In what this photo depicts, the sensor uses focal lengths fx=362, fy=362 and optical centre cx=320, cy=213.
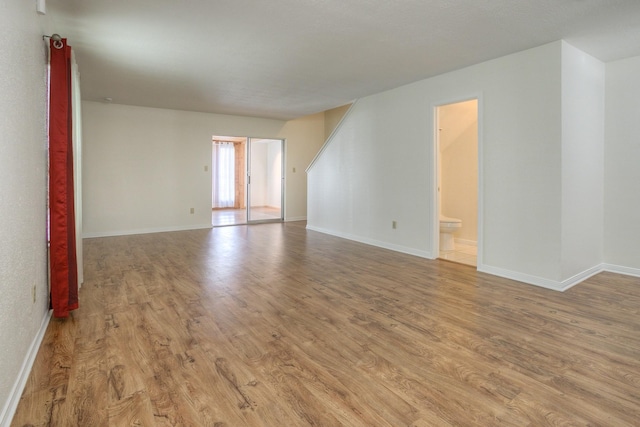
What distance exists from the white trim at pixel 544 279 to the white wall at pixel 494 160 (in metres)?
0.01

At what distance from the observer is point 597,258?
13.7 ft

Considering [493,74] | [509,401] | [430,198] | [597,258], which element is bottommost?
[509,401]

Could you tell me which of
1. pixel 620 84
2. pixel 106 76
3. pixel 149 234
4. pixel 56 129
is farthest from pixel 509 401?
pixel 149 234

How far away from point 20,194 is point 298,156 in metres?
7.09

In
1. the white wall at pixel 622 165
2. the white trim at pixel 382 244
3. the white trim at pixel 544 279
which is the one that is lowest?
the white trim at pixel 544 279

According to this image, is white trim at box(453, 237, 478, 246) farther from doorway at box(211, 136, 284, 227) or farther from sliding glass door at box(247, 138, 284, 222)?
sliding glass door at box(247, 138, 284, 222)

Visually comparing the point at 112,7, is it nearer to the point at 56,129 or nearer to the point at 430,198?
the point at 56,129

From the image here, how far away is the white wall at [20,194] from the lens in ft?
5.32

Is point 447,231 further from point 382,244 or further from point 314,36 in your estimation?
point 314,36

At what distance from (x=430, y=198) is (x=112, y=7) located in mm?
3950

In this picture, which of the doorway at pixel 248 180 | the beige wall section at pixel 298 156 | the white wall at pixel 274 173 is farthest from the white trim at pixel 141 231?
the white wall at pixel 274 173

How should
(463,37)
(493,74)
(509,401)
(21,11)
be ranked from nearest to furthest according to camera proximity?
(509,401), (21,11), (463,37), (493,74)

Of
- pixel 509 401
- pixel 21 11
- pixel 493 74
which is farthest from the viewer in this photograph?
pixel 493 74

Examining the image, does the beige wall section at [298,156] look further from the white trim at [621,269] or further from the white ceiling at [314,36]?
the white trim at [621,269]
